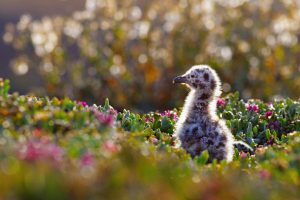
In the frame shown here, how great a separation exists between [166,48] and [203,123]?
27.8 ft

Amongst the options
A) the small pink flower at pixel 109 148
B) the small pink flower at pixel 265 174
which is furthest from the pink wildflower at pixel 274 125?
the small pink flower at pixel 109 148

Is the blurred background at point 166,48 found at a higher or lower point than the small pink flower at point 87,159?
higher

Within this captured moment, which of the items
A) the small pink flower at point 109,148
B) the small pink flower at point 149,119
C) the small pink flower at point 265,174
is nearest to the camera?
the small pink flower at point 109,148

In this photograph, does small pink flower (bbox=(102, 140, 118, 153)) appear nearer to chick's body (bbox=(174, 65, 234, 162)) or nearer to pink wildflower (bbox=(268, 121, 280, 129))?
chick's body (bbox=(174, 65, 234, 162))

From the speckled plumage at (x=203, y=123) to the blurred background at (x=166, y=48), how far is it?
7395 millimetres

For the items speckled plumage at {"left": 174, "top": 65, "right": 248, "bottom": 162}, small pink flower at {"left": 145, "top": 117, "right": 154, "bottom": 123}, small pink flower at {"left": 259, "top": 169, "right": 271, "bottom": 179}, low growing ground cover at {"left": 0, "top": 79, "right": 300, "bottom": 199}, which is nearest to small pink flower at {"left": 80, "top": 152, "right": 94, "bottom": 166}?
low growing ground cover at {"left": 0, "top": 79, "right": 300, "bottom": 199}

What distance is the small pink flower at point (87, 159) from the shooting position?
4.26 meters

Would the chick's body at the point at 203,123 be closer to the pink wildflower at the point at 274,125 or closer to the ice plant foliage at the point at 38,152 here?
the pink wildflower at the point at 274,125

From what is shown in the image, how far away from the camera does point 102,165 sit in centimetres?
413

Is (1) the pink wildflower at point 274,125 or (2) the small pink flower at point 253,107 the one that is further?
(2) the small pink flower at point 253,107

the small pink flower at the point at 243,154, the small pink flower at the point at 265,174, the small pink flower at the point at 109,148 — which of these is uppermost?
the small pink flower at the point at 243,154

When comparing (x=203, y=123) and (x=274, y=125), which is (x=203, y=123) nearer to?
(x=203, y=123)

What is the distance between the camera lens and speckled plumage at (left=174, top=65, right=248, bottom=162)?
7.18m

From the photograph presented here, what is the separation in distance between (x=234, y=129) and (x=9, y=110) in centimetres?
359
